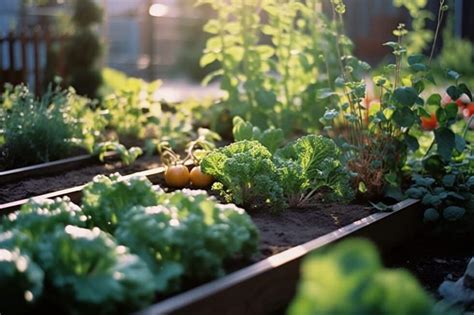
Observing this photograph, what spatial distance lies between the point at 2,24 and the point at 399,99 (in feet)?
36.0

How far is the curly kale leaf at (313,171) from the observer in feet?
12.4

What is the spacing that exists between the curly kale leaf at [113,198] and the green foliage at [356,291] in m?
1.30

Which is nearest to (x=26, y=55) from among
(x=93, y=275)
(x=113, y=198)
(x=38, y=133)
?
(x=38, y=133)

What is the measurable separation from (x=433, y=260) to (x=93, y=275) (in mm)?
2180

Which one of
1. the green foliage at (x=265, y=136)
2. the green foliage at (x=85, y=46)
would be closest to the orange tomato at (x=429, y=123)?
the green foliage at (x=265, y=136)

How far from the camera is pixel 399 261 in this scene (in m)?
3.97

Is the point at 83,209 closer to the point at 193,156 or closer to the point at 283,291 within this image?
the point at 283,291

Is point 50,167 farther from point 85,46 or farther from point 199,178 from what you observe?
point 85,46

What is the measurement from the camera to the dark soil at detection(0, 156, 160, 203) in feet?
14.3

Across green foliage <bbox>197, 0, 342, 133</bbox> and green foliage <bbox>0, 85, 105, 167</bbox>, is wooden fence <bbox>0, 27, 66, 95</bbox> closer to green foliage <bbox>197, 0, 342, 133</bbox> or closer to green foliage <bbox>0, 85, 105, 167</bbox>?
green foliage <bbox>197, 0, 342, 133</bbox>

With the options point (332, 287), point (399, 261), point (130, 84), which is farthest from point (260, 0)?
point (332, 287)

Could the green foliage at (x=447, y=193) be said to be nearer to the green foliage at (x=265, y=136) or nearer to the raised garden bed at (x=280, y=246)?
the raised garden bed at (x=280, y=246)

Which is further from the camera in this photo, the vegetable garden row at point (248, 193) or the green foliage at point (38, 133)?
the green foliage at point (38, 133)

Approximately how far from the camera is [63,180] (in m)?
4.73
